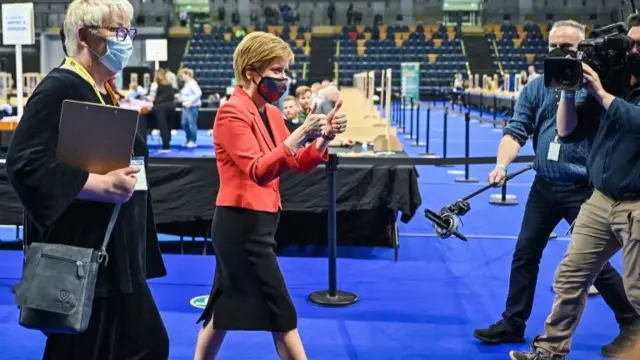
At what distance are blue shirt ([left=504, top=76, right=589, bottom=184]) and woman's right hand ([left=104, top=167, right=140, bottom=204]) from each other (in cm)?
231

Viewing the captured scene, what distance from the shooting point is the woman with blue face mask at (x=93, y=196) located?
182 centimetres

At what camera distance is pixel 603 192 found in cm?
289

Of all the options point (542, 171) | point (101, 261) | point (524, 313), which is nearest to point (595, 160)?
point (542, 171)

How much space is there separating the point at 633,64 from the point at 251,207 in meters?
1.55

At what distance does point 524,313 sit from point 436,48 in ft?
100

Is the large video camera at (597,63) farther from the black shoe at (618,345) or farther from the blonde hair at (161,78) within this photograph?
the blonde hair at (161,78)

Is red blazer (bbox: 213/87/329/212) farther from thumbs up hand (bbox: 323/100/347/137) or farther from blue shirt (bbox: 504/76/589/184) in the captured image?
blue shirt (bbox: 504/76/589/184)

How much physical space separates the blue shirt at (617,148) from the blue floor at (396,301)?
3.97 ft

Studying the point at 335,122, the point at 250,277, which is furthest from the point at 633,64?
the point at 250,277

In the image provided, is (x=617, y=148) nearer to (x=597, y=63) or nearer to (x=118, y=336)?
(x=597, y=63)

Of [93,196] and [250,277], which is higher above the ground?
[93,196]

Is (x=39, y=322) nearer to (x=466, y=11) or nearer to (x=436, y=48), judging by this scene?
(x=436, y=48)

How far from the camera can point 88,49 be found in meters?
2.00

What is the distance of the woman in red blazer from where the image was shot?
2.51 meters
